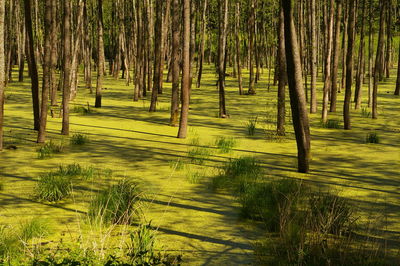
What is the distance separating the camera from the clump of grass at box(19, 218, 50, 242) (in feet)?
18.2

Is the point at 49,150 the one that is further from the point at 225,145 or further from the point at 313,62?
the point at 313,62

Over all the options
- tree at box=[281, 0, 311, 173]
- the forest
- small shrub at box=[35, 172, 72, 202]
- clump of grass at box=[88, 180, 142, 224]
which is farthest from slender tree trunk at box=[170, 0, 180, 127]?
clump of grass at box=[88, 180, 142, 224]

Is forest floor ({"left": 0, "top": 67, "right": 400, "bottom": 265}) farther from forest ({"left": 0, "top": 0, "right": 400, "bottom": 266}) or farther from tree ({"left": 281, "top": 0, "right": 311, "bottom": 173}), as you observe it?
tree ({"left": 281, "top": 0, "right": 311, "bottom": 173})

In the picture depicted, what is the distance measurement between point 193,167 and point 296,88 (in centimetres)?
262

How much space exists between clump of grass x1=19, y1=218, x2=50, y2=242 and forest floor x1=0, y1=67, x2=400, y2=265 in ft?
0.45

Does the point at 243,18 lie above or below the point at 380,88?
above

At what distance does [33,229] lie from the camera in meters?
5.64

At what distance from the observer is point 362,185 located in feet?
28.2

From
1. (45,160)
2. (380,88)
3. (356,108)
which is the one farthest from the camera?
(380,88)

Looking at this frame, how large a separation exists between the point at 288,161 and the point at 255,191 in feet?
11.3

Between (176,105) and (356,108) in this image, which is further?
(356,108)

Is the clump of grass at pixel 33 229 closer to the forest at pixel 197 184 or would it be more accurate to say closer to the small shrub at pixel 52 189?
the forest at pixel 197 184

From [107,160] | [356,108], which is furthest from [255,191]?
[356,108]

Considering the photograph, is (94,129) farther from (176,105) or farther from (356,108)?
(356,108)
